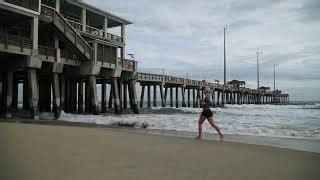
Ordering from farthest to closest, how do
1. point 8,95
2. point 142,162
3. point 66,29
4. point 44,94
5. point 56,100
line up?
point 44,94 < point 66,29 < point 56,100 < point 8,95 < point 142,162

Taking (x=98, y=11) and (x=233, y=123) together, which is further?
(x=98, y=11)

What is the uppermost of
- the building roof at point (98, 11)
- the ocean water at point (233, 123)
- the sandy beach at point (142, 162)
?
the building roof at point (98, 11)

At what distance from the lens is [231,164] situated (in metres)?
5.20

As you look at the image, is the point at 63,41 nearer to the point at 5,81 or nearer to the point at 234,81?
the point at 5,81

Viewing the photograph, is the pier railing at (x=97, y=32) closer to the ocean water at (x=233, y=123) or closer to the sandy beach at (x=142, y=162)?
the ocean water at (x=233, y=123)

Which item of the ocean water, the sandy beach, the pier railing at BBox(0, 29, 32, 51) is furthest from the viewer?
the pier railing at BBox(0, 29, 32, 51)

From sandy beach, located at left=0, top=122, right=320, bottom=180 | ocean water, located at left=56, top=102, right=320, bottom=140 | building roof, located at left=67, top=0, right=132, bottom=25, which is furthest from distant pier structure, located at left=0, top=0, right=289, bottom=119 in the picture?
sandy beach, located at left=0, top=122, right=320, bottom=180

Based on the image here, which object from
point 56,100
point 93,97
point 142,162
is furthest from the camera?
point 93,97

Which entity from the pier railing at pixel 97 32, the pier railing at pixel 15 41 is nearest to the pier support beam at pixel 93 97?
the pier railing at pixel 97 32

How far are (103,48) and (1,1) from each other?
941 centimetres

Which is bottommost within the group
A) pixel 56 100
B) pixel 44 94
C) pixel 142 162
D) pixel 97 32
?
pixel 142 162

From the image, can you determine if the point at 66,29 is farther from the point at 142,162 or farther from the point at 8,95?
the point at 142,162

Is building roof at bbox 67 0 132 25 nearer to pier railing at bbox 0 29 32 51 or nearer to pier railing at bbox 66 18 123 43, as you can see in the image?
pier railing at bbox 66 18 123 43

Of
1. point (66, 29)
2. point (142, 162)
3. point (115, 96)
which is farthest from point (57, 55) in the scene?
point (142, 162)
